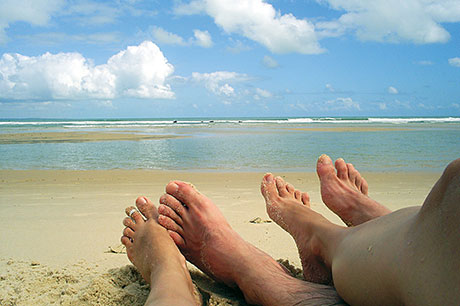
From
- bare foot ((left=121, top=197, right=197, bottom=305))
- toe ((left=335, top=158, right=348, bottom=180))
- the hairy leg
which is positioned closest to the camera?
the hairy leg

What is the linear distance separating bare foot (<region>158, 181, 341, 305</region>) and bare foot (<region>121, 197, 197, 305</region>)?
11cm

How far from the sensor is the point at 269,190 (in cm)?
244

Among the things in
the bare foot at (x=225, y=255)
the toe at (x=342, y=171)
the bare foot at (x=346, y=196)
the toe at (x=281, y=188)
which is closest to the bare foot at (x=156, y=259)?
the bare foot at (x=225, y=255)

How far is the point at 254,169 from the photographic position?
642 cm

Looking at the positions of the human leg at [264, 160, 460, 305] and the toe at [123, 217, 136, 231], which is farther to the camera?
the toe at [123, 217, 136, 231]

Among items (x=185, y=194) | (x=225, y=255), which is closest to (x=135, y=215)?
(x=185, y=194)

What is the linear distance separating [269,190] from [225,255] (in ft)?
2.42

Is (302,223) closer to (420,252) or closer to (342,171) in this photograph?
(342,171)

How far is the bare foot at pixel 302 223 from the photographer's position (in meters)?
1.62

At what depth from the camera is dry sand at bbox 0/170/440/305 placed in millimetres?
1700

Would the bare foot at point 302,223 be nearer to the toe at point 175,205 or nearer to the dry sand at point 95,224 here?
the dry sand at point 95,224

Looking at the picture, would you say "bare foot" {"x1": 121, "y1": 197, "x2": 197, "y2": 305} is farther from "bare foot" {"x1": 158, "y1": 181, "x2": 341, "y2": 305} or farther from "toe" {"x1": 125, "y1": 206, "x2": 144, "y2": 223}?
"bare foot" {"x1": 158, "y1": 181, "x2": 341, "y2": 305}

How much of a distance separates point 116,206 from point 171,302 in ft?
8.66

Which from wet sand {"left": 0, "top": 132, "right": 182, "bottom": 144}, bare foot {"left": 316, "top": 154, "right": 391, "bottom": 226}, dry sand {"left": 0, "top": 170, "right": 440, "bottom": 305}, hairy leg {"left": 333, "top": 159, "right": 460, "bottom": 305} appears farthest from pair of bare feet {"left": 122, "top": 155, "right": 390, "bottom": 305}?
wet sand {"left": 0, "top": 132, "right": 182, "bottom": 144}
